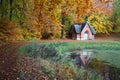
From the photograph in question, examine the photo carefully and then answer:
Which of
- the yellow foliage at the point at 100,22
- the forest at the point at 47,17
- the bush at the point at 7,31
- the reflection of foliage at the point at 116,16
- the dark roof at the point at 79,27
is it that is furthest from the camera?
the reflection of foliage at the point at 116,16

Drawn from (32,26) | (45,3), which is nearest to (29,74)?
(45,3)

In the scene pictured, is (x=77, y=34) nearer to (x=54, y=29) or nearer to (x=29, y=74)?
(x=54, y=29)

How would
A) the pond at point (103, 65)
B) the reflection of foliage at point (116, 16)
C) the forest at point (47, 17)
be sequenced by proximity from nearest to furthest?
the forest at point (47, 17) < the pond at point (103, 65) < the reflection of foliage at point (116, 16)

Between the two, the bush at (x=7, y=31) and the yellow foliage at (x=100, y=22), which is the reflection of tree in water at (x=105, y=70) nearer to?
the bush at (x=7, y=31)

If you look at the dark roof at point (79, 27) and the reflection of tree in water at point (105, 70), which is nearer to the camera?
the reflection of tree in water at point (105, 70)

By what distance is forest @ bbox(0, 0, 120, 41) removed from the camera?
9492mm

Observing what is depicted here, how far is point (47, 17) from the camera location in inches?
1126

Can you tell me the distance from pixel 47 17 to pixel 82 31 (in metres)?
16.6

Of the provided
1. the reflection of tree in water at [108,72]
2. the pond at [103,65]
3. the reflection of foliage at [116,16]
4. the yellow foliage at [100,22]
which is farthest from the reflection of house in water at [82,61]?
the reflection of foliage at [116,16]

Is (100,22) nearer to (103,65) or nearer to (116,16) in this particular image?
(116,16)

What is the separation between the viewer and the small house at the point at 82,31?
43.9m

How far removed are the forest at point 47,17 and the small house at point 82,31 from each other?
1.12 metres

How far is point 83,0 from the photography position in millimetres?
8898

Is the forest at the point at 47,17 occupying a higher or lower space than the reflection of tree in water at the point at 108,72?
higher
